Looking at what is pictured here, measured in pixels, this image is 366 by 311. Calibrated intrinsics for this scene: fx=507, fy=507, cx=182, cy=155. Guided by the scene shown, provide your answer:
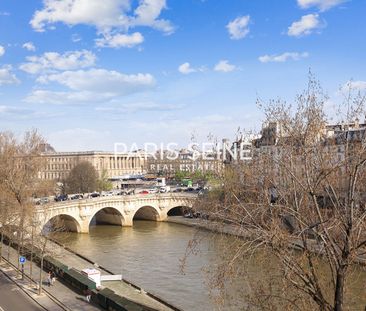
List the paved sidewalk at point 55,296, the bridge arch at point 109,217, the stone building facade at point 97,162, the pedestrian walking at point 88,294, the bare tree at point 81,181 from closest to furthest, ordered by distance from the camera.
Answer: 1. the paved sidewalk at point 55,296
2. the pedestrian walking at point 88,294
3. the bridge arch at point 109,217
4. the bare tree at point 81,181
5. the stone building facade at point 97,162

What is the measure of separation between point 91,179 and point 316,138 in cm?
8512

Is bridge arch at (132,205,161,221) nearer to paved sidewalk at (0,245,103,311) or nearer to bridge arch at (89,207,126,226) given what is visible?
bridge arch at (89,207,126,226)

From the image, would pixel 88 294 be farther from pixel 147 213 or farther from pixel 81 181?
pixel 81 181

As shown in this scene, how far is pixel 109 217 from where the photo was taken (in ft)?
224

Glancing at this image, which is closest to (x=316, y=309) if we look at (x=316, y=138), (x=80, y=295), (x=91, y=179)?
(x=316, y=138)

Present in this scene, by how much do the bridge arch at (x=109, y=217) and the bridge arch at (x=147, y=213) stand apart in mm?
4108

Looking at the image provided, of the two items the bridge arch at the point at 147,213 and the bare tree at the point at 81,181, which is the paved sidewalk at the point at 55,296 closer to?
the bridge arch at the point at 147,213

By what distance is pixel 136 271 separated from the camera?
123 ft

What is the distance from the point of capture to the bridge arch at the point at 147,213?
2739 inches

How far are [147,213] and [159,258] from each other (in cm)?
2985

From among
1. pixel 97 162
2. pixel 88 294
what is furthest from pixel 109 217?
pixel 97 162

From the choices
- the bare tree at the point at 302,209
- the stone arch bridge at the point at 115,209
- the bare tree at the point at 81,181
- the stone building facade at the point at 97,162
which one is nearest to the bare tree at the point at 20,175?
the stone arch bridge at the point at 115,209

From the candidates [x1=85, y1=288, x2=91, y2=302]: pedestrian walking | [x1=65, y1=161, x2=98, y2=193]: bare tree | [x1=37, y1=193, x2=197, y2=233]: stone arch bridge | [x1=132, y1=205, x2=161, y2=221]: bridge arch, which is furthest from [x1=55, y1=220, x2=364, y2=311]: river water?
[x1=65, y1=161, x2=98, y2=193]: bare tree

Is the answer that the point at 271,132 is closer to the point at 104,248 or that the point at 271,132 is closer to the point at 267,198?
the point at 267,198
